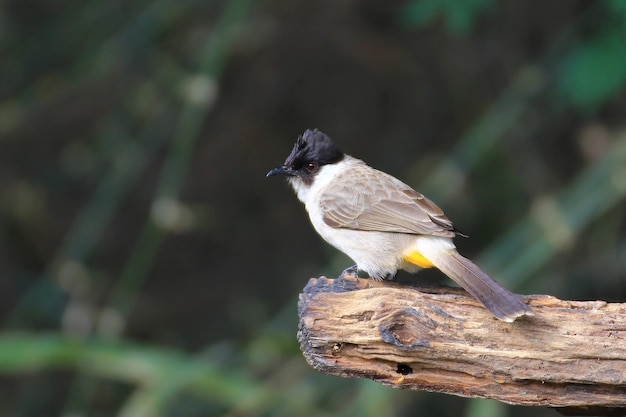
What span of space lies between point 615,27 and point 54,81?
4123mm

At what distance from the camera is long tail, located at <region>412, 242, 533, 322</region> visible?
10.4 feet

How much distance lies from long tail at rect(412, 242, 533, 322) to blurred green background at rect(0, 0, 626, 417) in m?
1.70

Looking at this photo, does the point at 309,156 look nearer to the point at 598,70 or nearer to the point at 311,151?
the point at 311,151

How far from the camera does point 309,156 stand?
443cm

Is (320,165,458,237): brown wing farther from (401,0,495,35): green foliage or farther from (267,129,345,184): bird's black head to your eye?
(401,0,495,35): green foliage

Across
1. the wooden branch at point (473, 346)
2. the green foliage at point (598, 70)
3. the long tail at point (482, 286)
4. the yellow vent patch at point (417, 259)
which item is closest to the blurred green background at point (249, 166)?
the green foliage at point (598, 70)

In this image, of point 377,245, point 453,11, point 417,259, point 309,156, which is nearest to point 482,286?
point 417,259

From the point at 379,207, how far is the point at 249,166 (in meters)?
4.55

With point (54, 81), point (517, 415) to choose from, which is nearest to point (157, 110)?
point (54, 81)

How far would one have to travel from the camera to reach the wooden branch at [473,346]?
311cm

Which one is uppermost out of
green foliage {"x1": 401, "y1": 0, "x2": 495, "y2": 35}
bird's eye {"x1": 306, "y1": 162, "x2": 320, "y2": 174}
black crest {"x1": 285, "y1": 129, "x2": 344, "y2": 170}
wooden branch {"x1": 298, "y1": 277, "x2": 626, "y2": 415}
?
green foliage {"x1": 401, "y1": 0, "x2": 495, "y2": 35}

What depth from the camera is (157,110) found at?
7.35m

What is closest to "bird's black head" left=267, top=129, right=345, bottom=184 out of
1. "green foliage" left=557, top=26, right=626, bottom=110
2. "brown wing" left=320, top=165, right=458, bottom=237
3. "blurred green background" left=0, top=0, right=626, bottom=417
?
"brown wing" left=320, top=165, right=458, bottom=237

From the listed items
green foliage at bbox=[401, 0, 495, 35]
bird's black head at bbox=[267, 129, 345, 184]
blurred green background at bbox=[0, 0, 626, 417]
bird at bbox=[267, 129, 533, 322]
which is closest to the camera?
bird at bbox=[267, 129, 533, 322]
